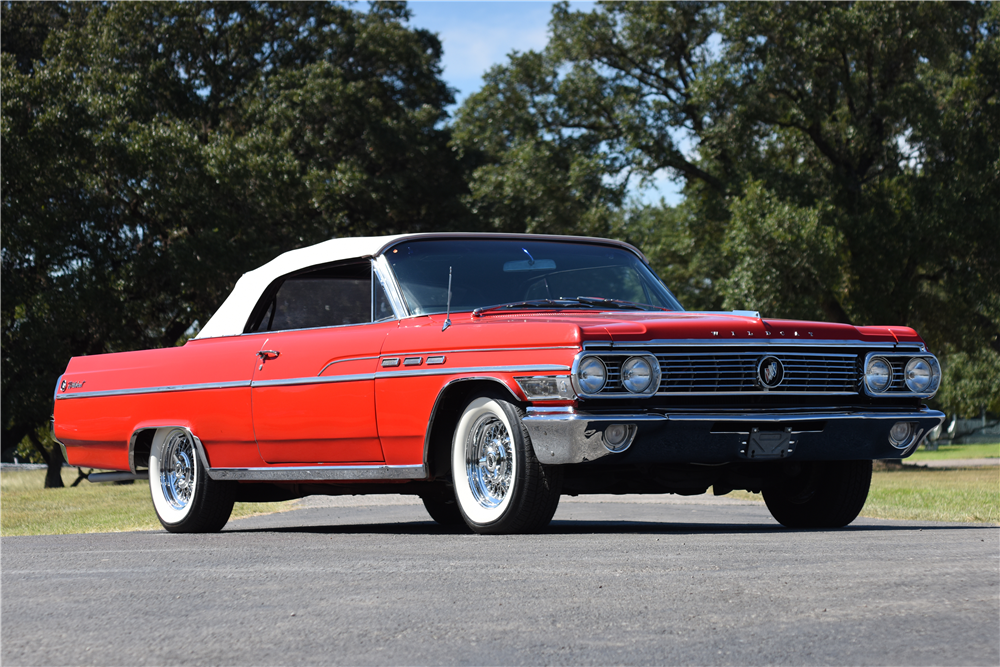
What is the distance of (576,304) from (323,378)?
163cm

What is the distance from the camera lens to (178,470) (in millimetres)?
9242

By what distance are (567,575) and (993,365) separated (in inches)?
1894

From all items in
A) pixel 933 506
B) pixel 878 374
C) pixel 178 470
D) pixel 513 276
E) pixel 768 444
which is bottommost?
pixel 933 506

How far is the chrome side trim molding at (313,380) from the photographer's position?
7.72 meters

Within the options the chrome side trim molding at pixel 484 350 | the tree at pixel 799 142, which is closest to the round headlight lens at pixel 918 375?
the chrome side trim molding at pixel 484 350

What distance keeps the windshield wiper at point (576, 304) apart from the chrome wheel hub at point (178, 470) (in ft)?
8.95

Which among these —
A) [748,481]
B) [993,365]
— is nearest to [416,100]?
[993,365]

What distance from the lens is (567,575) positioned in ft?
17.1

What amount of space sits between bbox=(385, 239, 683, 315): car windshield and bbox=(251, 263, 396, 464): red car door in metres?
0.31

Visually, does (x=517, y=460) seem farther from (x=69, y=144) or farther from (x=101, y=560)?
(x=69, y=144)

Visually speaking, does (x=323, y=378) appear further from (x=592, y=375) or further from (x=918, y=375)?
(x=918, y=375)

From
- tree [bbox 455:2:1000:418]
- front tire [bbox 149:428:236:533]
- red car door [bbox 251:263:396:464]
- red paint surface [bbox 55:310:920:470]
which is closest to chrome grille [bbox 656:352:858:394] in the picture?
red paint surface [bbox 55:310:920:470]

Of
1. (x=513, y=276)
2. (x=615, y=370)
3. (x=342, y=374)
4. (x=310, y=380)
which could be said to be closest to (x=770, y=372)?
(x=615, y=370)

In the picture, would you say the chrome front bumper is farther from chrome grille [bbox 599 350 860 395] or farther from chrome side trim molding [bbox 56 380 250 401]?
chrome side trim molding [bbox 56 380 250 401]
